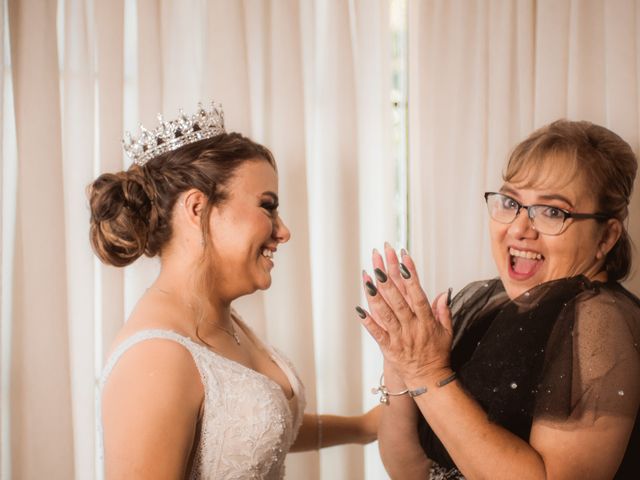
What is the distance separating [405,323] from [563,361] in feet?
Answer: 1.01

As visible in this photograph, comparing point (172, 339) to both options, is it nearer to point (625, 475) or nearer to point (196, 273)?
point (196, 273)

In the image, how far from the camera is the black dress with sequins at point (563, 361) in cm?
118

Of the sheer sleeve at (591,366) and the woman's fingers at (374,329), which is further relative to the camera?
the woman's fingers at (374,329)

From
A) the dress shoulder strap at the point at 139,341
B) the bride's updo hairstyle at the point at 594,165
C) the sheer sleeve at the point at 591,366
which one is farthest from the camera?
the bride's updo hairstyle at the point at 594,165

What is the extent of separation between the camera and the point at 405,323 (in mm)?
1340

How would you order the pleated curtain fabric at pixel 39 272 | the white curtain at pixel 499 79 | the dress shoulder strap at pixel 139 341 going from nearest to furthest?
the dress shoulder strap at pixel 139 341 < the pleated curtain fabric at pixel 39 272 < the white curtain at pixel 499 79

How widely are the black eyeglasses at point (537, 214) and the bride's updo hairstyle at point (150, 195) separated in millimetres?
620

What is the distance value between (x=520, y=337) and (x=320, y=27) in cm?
114

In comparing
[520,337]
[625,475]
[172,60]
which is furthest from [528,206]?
[172,60]

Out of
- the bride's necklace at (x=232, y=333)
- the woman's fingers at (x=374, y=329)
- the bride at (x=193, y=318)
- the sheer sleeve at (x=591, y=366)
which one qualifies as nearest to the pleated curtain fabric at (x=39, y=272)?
the bride at (x=193, y=318)

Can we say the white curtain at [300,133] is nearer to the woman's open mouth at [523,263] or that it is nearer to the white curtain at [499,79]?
the white curtain at [499,79]

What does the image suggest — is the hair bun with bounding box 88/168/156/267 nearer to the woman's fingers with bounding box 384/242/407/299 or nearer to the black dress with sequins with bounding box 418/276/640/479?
the woman's fingers with bounding box 384/242/407/299

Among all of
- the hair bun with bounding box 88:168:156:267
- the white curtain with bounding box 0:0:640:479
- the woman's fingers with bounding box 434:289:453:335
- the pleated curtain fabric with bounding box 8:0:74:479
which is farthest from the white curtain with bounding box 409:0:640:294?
the pleated curtain fabric with bounding box 8:0:74:479

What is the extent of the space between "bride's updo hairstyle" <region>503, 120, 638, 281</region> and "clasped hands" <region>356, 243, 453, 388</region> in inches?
14.9
